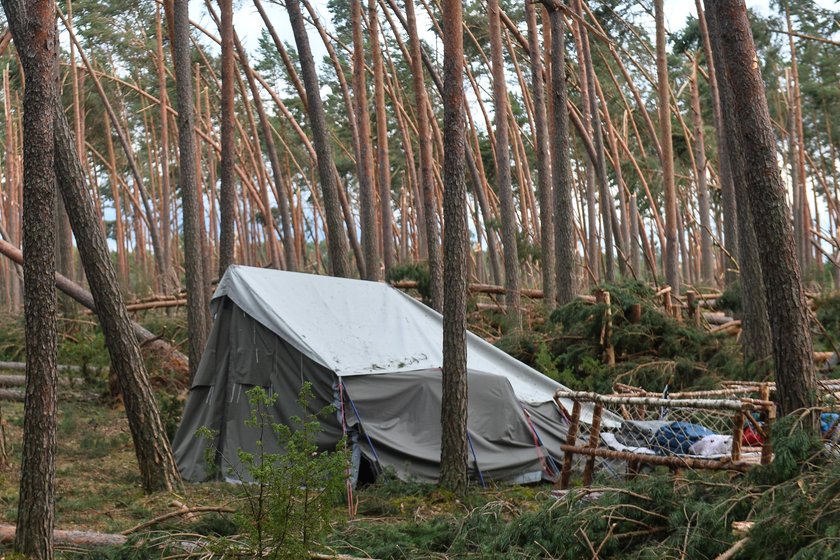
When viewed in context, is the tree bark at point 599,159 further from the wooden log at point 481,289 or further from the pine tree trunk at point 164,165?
the pine tree trunk at point 164,165

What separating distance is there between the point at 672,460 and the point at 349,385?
3110 mm

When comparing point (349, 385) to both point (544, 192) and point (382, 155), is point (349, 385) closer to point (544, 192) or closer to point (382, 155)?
point (544, 192)

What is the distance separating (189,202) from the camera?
11.4m

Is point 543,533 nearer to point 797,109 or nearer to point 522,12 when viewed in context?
point 522,12

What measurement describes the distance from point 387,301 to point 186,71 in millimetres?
4290

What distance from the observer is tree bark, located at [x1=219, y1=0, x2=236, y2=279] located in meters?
12.1

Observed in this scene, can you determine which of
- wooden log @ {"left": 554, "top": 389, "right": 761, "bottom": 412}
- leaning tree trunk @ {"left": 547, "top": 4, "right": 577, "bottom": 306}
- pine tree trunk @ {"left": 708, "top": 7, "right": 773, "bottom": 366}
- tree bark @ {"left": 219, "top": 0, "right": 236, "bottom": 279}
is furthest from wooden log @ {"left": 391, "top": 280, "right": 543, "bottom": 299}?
wooden log @ {"left": 554, "top": 389, "right": 761, "bottom": 412}

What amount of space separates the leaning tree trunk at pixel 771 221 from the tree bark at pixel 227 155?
754 cm

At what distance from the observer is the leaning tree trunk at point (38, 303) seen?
16.2ft

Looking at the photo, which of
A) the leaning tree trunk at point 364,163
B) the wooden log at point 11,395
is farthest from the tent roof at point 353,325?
the wooden log at point 11,395

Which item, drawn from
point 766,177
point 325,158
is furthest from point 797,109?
point 766,177

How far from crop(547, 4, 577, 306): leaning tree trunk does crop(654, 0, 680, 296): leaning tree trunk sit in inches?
73.2

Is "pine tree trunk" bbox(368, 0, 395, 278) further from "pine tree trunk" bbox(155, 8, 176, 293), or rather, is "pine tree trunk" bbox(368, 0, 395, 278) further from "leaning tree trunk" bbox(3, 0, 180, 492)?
"leaning tree trunk" bbox(3, 0, 180, 492)

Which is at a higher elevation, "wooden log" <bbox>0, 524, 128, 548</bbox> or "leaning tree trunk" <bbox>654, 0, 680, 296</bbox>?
"leaning tree trunk" <bbox>654, 0, 680, 296</bbox>
